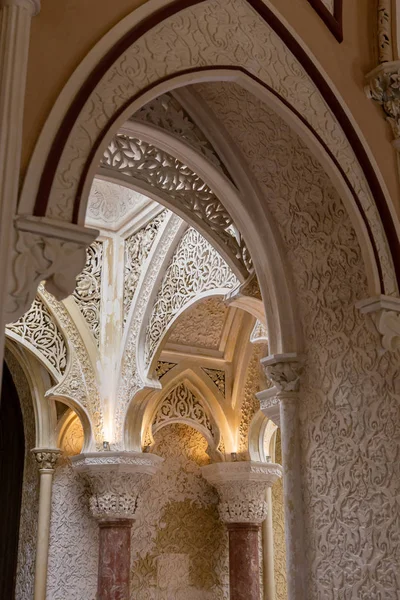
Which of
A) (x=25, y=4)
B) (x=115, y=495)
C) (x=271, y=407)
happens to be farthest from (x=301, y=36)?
(x=115, y=495)

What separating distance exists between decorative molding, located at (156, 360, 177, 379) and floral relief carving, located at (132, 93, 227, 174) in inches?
175

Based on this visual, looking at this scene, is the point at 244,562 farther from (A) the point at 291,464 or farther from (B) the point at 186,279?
(A) the point at 291,464

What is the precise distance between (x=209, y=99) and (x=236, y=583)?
18.6 feet

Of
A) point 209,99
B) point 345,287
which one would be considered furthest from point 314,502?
point 209,99

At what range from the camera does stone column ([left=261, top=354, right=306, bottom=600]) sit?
156 inches

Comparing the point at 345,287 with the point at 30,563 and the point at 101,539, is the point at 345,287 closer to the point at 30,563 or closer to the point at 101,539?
the point at 101,539

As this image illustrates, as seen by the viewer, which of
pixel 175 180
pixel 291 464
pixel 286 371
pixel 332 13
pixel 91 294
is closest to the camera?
pixel 332 13

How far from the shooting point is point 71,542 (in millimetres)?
8664

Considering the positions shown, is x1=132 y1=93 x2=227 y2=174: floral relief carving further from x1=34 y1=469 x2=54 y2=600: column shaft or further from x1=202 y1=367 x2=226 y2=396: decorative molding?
x1=34 y1=469 x2=54 y2=600: column shaft

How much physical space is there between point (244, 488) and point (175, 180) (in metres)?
4.71

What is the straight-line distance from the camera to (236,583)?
8.02m

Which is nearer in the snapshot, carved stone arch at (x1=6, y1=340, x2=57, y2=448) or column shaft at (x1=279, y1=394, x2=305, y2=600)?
column shaft at (x1=279, y1=394, x2=305, y2=600)

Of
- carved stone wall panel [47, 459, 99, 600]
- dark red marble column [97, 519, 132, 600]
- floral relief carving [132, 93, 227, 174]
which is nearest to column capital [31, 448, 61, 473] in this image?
carved stone wall panel [47, 459, 99, 600]

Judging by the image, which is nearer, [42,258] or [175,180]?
[42,258]
